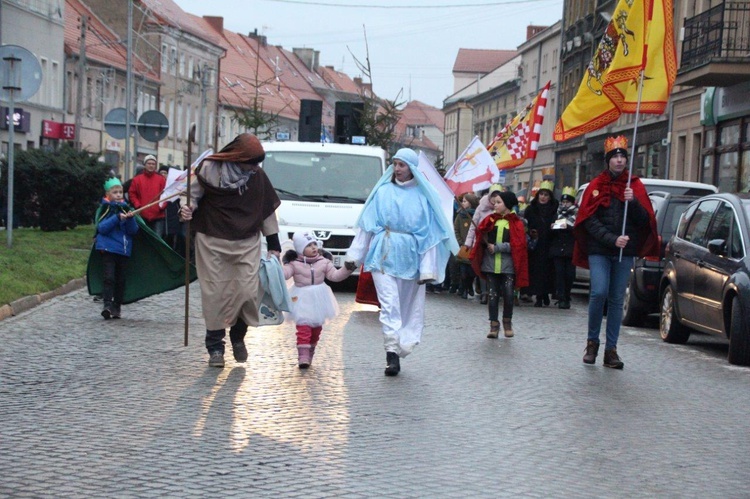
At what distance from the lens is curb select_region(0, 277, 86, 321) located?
14.5m

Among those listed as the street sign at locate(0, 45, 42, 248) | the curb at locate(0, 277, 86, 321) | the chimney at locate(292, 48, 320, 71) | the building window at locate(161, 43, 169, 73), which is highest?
the chimney at locate(292, 48, 320, 71)

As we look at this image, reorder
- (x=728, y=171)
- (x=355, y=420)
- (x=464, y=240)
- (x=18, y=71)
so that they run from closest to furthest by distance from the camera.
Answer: (x=355, y=420) < (x=18, y=71) < (x=464, y=240) < (x=728, y=171)

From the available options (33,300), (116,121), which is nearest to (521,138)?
(116,121)

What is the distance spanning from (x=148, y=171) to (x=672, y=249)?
7958 millimetres

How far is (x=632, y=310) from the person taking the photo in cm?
1739

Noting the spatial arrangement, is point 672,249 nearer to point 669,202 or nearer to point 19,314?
point 669,202

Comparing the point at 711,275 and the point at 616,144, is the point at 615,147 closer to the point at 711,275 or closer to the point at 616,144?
the point at 616,144

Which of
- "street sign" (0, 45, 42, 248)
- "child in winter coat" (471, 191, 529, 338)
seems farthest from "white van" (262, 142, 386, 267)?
"child in winter coat" (471, 191, 529, 338)

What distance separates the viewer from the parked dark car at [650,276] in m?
17.0

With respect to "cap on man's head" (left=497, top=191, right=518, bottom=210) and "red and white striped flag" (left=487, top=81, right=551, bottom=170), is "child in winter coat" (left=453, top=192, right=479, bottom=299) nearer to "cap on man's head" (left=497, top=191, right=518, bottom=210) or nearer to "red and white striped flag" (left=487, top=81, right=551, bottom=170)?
"cap on man's head" (left=497, top=191, right=518, bottom=210)

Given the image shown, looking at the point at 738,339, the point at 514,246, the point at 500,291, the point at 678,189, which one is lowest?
the point at 738,339

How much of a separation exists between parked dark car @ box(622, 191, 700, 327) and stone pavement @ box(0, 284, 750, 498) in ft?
10.8

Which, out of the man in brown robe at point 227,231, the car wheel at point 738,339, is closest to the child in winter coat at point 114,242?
the man in brown robe at point 227,231

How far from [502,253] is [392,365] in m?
4.72
